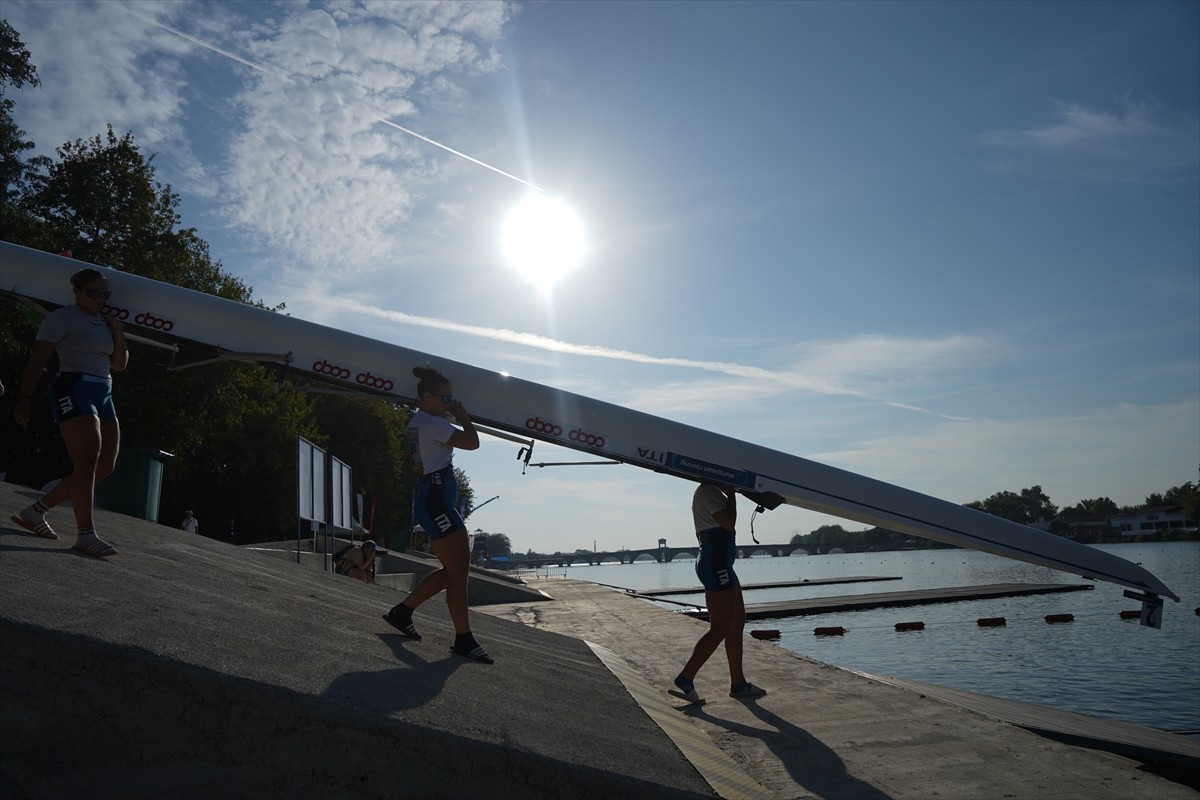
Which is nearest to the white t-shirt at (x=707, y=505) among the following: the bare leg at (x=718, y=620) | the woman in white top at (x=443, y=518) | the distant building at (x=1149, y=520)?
the bare leg at (x=718, y=620)

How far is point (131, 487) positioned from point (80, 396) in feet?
16.7

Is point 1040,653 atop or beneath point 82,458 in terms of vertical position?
beneath

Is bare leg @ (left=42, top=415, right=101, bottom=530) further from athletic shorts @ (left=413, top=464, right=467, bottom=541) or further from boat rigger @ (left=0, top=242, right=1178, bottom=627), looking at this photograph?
boat rigger @ (left=0, top=242, right=1178, bottom=627)

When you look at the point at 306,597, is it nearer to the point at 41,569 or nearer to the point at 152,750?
the point at 41,569

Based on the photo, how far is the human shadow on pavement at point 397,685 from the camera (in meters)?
3.28

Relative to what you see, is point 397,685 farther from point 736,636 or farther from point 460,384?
point 460,384

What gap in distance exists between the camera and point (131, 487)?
9438 mm

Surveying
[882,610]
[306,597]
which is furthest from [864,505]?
[882,610]

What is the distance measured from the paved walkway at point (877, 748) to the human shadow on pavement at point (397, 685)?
1.47m

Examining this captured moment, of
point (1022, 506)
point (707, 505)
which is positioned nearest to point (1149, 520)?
point (1022, 506)

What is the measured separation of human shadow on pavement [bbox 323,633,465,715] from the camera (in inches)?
129

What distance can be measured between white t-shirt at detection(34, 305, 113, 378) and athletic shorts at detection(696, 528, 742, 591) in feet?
14.6

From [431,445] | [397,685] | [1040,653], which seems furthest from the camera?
[1040,653]

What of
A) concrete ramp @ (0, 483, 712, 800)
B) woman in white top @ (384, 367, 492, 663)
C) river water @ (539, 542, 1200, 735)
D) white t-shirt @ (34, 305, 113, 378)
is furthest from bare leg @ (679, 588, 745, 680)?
white t-shirt @ (34, 305, 113, 378)
